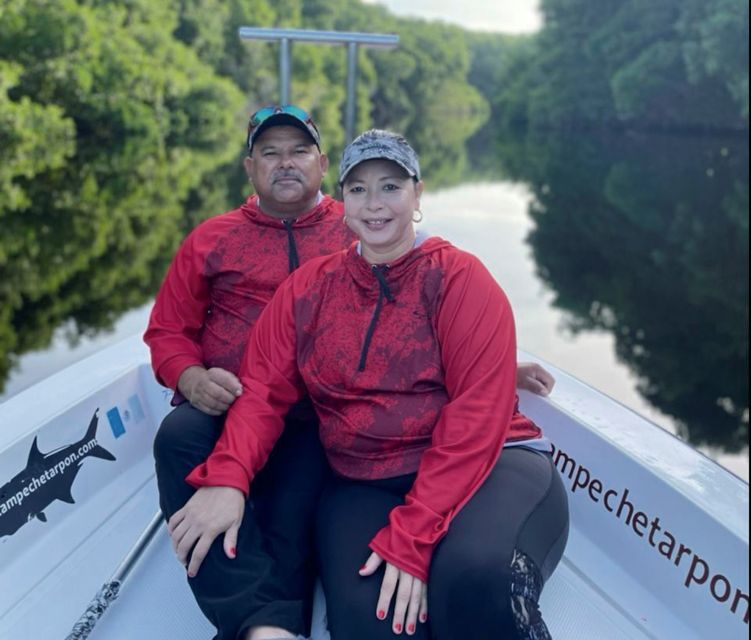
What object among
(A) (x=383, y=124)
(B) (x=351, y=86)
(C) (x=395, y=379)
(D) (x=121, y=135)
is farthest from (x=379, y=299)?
(A) (x=383, y=124)

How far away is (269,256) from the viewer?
2078 mm

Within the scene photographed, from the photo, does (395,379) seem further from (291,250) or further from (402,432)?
(291,250)

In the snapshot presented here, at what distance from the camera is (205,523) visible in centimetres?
150

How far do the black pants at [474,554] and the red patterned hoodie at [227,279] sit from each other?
2.08 feet

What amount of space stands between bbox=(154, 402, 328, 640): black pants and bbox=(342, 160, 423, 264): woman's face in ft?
1.75

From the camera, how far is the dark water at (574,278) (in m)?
6.16

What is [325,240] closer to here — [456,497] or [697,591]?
[456,497]

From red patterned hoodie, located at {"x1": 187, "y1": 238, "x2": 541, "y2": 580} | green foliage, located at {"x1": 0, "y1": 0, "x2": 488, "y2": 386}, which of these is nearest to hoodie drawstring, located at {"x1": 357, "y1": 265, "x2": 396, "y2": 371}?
red patterned hoodie, located at {"x1": 187, "y1": 238, "x2": 541, "y2": 580}

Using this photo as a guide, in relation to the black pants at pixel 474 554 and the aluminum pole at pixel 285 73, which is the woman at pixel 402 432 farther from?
the aluminum pole at pixel 285 73

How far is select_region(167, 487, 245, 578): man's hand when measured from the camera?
150cm

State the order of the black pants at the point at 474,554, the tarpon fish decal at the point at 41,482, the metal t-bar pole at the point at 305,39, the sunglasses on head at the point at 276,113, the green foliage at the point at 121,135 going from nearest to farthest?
the black pants at the point at 474,554
the tarpon fish decal at the point at 41,482
the sunglasses on head at the point at 276,113
the metal t-bar pole at the point at 305,39
the green foliage at the point at 121,135

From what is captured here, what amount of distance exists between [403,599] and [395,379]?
463mm

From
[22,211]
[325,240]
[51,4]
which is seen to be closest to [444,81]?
[51,4]

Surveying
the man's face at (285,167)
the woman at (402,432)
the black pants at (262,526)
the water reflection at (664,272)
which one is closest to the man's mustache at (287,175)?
the man's face at (285,167)
